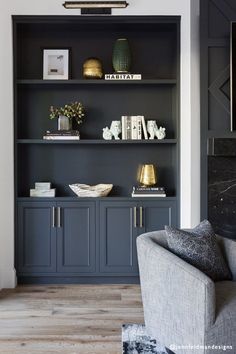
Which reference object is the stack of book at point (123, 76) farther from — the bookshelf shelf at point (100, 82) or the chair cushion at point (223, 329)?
the chair cushion at point (223, 329)

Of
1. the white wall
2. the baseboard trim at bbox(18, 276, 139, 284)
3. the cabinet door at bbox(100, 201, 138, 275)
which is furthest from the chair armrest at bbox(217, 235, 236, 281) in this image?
the baseboard trim at bbox(18, 276, 139, 284)

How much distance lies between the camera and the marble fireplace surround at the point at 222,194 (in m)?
3.80

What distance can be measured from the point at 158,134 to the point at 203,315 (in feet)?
7.57

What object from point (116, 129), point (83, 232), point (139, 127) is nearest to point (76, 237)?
point (83, 232)

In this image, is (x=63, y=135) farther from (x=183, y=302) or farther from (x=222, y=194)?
(x=183, y=302)

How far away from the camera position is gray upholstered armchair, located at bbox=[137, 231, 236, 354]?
211cm

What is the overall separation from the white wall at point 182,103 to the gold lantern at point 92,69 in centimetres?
47

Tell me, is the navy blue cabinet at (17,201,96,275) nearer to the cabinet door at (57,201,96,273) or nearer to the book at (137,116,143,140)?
the cabinet door at (57,201,96,273)

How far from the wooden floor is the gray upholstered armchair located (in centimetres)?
44

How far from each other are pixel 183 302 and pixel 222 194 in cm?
177

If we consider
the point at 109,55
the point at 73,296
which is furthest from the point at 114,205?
the point at 109,55

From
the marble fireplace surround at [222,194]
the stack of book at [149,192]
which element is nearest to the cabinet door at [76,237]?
the stack of book at [149,192]

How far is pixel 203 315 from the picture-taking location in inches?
82.9

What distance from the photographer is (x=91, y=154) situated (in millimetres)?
4410
